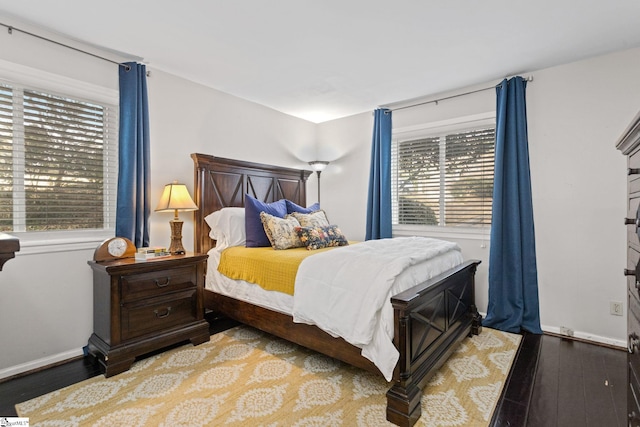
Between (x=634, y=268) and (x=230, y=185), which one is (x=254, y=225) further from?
(x=634, y=268)

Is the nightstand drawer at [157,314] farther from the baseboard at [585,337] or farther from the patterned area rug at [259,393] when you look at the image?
the baseboard at [585,337]

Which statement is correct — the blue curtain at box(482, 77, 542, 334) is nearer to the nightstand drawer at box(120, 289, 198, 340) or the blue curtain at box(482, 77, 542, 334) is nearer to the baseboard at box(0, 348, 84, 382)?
the nightstand drawer at box(120, 289, 198, 340)

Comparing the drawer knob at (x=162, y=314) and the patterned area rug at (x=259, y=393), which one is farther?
the drawer knob at (x=162, y=314)

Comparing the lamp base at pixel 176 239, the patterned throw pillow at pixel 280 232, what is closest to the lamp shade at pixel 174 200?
the lamp base at pixel 176 239

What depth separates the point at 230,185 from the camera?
142 inches

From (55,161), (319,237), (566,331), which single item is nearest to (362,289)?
(319,237)

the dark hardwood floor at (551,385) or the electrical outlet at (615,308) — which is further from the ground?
the electrical outlet at (615,308)

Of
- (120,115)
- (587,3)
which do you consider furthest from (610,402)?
(120,115)

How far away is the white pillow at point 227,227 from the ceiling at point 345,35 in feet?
4.52

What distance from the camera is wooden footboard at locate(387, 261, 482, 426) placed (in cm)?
181

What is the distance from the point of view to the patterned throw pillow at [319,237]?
2977 millimetres

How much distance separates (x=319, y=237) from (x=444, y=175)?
69.3 inches

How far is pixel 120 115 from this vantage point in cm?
279

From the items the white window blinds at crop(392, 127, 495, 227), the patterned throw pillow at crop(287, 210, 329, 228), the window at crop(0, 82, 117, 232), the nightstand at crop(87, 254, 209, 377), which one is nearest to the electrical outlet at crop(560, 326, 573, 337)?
the white window blinds at crop(392, 127, 495, 227)
